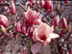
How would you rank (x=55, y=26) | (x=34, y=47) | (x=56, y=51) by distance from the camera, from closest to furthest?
(x=34, y=47) → (x=55, y=26) → (x=56, y=51)

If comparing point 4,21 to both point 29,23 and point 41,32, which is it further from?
point 41,32

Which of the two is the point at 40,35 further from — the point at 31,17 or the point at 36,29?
the point at 31,17

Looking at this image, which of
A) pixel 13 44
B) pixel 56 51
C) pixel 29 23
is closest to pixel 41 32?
pixel 29 23

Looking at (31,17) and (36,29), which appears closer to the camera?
(36,29)

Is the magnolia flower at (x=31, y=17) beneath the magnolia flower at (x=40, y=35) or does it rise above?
above

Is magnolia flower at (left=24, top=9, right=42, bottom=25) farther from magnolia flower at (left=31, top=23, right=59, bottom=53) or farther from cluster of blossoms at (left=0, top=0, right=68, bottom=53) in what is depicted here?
magnolia flower at (left=31, top=23, right=59, bottom=53)

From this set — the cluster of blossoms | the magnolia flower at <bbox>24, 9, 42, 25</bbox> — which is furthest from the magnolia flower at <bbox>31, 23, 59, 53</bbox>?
the magnolia flower at <bbox>24, 9, 42, 25</bbox>

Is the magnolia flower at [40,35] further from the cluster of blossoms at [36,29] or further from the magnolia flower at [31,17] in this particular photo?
the magnolia flower at [31,17]

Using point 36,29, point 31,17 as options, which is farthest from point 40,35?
point 31,17

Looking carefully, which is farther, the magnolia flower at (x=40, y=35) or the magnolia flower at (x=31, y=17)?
the magnolia flower at (x=31, y=17)

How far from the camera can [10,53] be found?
13.8ft

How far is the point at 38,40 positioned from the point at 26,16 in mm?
190

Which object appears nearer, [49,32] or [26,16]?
[49,32]

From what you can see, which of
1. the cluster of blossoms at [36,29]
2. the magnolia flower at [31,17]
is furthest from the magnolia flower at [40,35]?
the magnolia flower at [31,17]
